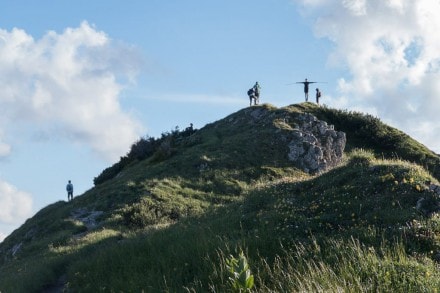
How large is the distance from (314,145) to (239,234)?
20903 mm

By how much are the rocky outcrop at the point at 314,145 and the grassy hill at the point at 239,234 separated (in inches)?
44.2

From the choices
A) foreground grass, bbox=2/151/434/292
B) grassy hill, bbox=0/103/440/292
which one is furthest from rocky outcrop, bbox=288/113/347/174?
foreground grass, bbox=2/151/434/292

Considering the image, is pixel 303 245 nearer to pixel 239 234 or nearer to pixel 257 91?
pixel 239 234

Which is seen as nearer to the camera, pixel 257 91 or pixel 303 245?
pixel 303 245

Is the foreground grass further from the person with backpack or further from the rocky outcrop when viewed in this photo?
the person with backpack

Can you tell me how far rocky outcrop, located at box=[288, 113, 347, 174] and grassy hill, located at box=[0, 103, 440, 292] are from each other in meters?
1.12

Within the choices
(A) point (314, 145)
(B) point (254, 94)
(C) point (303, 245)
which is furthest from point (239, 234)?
(B) point (254, 94)

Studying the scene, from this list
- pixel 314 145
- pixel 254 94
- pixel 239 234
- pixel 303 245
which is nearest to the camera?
pixel 303 245

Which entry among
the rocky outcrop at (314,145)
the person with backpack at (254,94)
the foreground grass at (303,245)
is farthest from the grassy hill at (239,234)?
the person with backpack at (254,94)

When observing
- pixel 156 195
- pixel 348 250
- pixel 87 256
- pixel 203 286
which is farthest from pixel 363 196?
pixel 156 195

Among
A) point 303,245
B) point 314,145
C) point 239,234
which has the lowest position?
point 303,245

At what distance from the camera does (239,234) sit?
40.5 feet

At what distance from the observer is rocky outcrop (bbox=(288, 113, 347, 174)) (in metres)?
31.5

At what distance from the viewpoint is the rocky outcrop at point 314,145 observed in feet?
103
